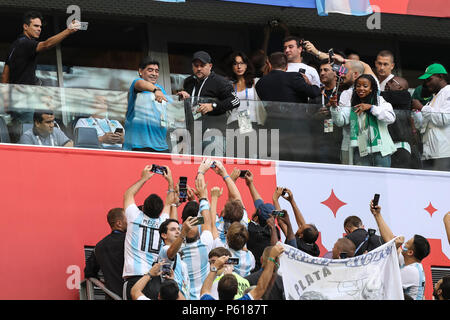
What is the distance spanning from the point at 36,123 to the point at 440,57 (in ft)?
25.7

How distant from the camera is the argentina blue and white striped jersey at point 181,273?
1052cm

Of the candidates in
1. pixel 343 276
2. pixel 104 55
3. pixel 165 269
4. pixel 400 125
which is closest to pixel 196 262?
pixel 165 269

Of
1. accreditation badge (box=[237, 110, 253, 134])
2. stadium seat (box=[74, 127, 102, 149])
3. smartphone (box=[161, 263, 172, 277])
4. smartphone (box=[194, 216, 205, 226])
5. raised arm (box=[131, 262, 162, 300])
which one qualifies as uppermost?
accreditation badge (box=[237, 110, 253, 134])

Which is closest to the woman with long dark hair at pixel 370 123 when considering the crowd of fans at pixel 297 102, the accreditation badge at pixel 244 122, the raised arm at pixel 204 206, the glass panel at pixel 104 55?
the crowd of fans at pixel 297 102

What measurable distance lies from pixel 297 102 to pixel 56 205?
10.3 ft

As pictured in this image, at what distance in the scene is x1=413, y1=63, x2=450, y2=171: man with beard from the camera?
13.7 m

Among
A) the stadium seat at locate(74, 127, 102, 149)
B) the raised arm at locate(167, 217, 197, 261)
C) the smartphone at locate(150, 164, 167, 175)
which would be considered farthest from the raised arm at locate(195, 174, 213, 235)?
the stadium seat at locate(74, 127, 102, 149)

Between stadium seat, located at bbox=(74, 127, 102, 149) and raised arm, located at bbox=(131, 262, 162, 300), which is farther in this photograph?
stadium seat, located at bbox=(74, 127, 102, 149)

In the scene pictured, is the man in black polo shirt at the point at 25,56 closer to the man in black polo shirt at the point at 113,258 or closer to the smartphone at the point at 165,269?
the man in black polo shirt at the point at 113,258

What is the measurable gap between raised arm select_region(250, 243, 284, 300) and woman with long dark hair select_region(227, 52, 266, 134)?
125 inches

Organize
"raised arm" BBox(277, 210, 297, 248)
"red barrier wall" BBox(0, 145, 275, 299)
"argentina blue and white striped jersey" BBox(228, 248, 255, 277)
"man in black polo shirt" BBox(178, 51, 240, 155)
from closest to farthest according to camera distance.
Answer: "argentina blue and white striped jersey" BBox(228, 248, 255, 277), "raised arm" BBox(277, 210, 297, 248), "red barrier wall" BBox(0, 145, 275, 299), "man in black polo shirt" BBox(178, 51, 240, 155)

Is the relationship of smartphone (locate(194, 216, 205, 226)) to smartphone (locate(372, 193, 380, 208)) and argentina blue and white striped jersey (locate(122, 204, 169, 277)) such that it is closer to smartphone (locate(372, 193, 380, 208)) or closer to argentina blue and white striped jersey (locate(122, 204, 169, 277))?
argentina blue and white striped jersey (locate(122, 204, 169, 277))

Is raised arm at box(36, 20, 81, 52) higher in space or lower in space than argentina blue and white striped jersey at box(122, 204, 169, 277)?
higher

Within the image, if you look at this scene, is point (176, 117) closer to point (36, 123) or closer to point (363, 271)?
point (36, 123)
